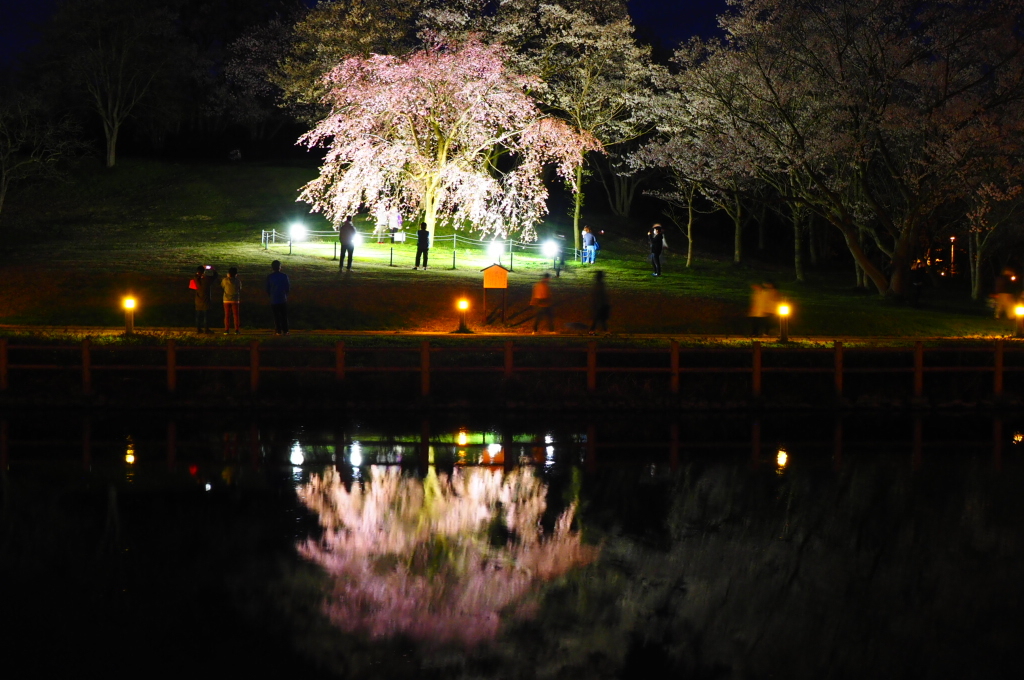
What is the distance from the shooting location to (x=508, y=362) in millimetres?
22266

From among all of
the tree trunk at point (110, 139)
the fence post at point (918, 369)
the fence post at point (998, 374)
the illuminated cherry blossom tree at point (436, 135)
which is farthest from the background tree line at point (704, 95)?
the fence post at point (918, 369)

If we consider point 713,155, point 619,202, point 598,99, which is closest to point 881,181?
point 713,155

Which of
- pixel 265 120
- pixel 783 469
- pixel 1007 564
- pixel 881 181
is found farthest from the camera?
pixel 265 120

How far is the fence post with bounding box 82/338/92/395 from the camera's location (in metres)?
21.6

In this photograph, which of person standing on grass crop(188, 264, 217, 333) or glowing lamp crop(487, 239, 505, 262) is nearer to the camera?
person standing on grass crop(188, 264, 217, 333)

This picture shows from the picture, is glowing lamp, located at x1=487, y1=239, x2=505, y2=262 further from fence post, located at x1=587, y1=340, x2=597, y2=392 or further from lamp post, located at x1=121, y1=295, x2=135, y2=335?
fence post, located at x1=587, y1=340, x2=597, y2=392

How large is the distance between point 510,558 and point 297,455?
676 cm

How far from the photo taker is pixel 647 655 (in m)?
8.37

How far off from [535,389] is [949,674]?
14696 mm

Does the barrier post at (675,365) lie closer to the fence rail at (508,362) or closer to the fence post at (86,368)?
the fence rail at (508,362)

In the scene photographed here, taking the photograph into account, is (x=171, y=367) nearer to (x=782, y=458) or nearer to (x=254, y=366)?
(x=254, y=366)

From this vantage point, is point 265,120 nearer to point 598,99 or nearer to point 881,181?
point 598,99

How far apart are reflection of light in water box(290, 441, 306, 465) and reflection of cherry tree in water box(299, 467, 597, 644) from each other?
111cm

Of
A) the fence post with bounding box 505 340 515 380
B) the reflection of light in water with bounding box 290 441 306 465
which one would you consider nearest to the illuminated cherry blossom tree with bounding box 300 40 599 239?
the fence post with bounding box 505 340 515 380
